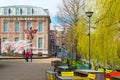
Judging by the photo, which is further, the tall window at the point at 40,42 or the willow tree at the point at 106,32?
the tall window at the point at 40,42

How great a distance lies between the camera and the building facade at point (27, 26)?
10400 centimetres

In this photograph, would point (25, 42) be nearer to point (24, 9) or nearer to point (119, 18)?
point (24, 9)

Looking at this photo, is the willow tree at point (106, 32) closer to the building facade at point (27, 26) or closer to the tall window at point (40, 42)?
the tall window at point (40, 42)

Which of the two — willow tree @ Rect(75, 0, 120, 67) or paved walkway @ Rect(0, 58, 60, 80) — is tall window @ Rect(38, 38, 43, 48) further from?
willow tree @ Rect(75, 0, 120, 67)

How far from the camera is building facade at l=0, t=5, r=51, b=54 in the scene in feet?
341

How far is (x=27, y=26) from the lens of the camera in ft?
346

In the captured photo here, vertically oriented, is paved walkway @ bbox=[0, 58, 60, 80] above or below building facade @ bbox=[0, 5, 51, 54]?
below

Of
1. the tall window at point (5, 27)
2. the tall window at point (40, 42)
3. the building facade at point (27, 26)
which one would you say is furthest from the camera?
the tall window at point (5, 27)

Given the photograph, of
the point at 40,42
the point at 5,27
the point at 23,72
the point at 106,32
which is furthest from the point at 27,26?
the point at 106,32

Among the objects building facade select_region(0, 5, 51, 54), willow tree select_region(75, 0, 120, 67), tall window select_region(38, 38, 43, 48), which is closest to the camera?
willow tree select_region(75, 0, 120, 67)

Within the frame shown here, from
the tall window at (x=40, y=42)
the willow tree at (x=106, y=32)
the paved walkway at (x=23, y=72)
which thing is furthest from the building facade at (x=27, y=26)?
the willow tree at (x=106, y=32)

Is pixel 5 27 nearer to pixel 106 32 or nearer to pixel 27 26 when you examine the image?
pixel 27 26

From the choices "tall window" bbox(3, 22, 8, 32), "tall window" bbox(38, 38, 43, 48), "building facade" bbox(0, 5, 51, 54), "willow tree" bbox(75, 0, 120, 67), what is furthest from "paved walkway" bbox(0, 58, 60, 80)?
"tall window" bbox(3, 22, 8, 32)

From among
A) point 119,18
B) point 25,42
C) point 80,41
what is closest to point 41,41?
point 25,42
